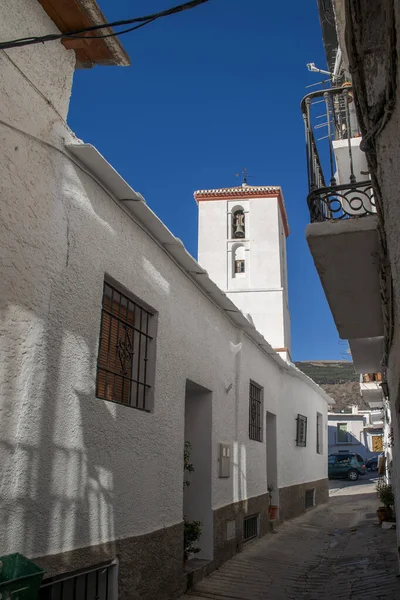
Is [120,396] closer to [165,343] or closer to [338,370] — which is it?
[165,343]

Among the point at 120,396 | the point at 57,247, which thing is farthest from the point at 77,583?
the point at 57,247

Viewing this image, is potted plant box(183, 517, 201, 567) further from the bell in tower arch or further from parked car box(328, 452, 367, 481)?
parked car box(328, 452, 367, 481)

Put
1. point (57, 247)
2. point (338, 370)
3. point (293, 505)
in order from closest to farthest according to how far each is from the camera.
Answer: point (57, 247), point (293, 505), point (338, 370)

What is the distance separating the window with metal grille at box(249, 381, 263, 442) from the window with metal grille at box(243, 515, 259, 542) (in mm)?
1489

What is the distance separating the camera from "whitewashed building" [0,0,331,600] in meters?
3.99

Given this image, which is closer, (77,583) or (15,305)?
(15,305)

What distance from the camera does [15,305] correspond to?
3.96 m

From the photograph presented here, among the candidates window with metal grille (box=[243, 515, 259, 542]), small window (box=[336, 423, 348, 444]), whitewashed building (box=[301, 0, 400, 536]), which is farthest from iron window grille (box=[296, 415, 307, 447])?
small window (box=[336, 423, 348, 444])

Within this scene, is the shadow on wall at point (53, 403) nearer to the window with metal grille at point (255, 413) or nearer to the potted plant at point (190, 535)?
the potted plant at point (190, 535)

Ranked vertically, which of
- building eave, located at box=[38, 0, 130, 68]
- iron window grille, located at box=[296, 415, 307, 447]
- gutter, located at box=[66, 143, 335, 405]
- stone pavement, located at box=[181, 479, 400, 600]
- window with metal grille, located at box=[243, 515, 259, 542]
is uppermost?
building eave, located at box=[38, 0, 130, 68]

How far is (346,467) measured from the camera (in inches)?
1168

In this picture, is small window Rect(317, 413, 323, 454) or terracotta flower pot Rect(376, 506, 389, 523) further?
small window Rect(317, 413, 323, 454)

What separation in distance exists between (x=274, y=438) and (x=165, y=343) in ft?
24.1

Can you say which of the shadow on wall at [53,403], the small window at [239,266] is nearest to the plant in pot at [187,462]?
the shadow on wall at [53,403]
